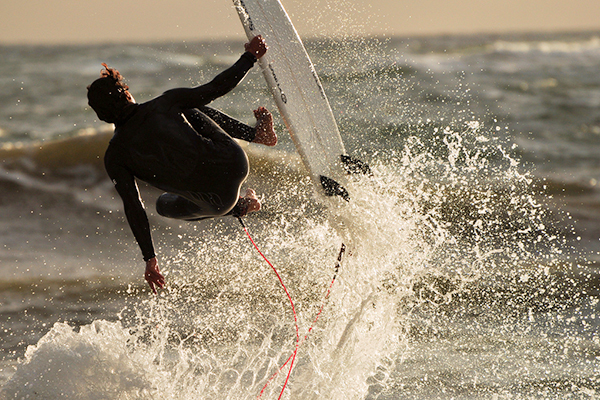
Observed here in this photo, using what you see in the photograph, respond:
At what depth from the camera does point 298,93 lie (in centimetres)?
420

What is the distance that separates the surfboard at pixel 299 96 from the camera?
3984 mm

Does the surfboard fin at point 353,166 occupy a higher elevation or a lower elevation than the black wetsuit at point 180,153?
lower

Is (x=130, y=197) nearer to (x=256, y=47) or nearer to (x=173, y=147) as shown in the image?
(x=173, y=147)

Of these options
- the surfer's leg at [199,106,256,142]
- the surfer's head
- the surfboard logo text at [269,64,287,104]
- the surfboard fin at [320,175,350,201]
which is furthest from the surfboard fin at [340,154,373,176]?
the surfer's head

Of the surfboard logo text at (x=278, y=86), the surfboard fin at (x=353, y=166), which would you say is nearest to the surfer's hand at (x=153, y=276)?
the surfboard logo text at (x=278, y=86)

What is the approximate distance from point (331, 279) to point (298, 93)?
79.1 inches

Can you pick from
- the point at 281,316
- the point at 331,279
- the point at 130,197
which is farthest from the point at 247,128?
the point at 331,279

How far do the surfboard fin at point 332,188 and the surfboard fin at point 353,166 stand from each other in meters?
0.16

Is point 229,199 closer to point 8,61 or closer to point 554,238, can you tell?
point 554,238

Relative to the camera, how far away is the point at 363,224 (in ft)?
14.2

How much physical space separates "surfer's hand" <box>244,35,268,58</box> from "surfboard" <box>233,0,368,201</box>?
314 mm

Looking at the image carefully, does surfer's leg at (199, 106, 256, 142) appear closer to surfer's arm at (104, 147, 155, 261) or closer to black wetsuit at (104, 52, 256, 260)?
black wetsuit at (104, 52, 256, 260)

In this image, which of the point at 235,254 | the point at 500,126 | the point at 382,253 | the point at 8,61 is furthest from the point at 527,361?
the point at 8,61

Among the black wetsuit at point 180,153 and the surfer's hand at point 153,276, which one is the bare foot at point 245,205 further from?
the surfer's hand at point 153,276
